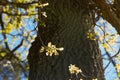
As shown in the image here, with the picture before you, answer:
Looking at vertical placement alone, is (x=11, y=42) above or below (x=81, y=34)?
below

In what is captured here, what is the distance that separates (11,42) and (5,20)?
540 millimetres

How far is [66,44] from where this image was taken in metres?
3.44

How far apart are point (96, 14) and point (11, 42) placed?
2.91 meters

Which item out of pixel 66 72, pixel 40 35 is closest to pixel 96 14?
pixel 40 35

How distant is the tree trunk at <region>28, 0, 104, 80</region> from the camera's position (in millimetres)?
3316

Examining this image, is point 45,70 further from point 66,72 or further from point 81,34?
point 81,34

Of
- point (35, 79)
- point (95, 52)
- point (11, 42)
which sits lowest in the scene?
point (11, 42)

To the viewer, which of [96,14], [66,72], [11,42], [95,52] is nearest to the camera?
[66,72]

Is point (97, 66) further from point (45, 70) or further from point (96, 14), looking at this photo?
point (96, 14)

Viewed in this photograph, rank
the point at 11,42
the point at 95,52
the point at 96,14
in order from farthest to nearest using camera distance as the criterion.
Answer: the point at 11,42, the point at 96,14, the point at 95,52

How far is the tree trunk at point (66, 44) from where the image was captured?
3316mm

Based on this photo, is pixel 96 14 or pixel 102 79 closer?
pixel 102 79

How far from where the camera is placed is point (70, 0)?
370 cm

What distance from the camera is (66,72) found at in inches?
129
